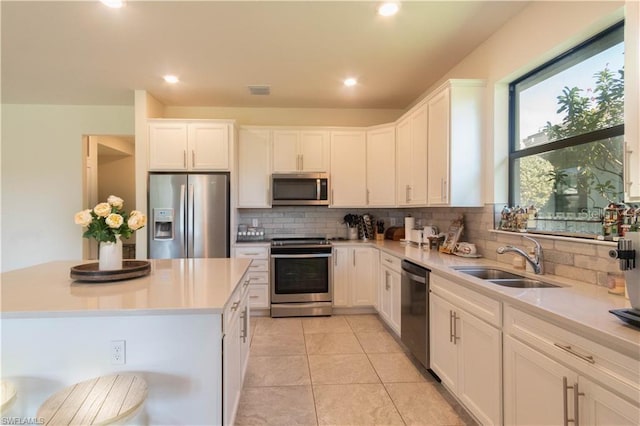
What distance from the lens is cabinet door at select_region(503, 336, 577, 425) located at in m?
1.26

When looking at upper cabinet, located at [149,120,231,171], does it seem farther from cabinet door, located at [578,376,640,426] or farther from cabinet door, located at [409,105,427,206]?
cabinet door, located at [578,376,640,426]

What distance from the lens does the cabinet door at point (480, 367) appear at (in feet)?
5.41

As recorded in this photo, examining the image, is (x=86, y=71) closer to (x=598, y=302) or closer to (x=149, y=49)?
(x=149, y=49)

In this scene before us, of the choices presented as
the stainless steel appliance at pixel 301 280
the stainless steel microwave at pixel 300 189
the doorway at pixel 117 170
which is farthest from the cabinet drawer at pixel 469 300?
the doorway at pixel 117 170

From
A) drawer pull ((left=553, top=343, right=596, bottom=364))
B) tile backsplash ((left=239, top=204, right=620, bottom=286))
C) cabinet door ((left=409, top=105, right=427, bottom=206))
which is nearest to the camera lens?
drawer pull ((left=553, top=343, right=596, bottom=364))

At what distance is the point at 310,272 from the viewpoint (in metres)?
3.94

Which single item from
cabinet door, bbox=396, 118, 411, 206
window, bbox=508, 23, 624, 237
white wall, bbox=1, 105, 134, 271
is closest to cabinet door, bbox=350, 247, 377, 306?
cabinet door, bbox=396, 118, 411, 206

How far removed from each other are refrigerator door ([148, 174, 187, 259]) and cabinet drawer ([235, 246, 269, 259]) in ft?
2.17

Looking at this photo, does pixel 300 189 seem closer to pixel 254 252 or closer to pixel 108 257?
pixel 254 252

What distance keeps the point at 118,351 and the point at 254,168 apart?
303cm

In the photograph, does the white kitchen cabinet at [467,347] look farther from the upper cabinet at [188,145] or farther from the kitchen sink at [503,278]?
the upper cabinet at [188,145]

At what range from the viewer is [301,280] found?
3943 millimetres

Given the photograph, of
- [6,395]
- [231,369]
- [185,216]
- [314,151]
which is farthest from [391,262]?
[6,395]

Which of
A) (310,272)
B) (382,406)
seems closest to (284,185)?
(310,272)
